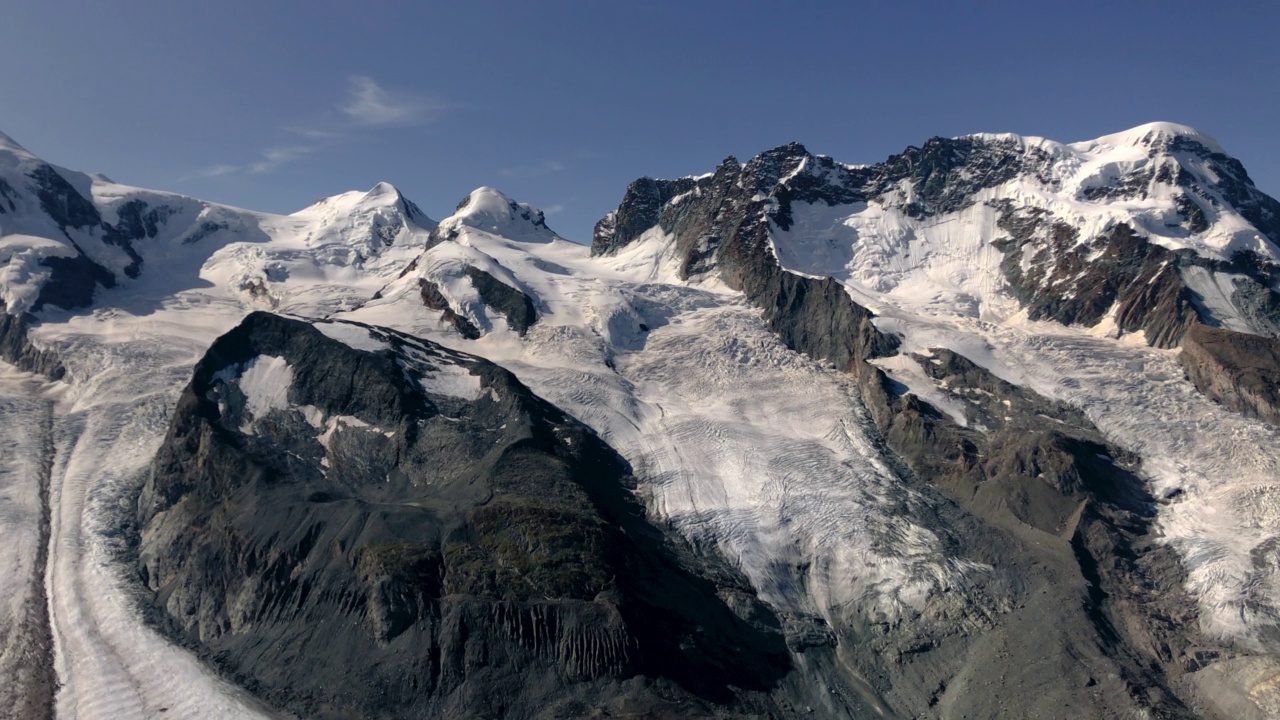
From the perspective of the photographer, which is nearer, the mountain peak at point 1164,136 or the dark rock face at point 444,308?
the dark rock face at point 444,308

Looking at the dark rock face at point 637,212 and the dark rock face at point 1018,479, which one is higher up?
the dark rock face at point 637,212

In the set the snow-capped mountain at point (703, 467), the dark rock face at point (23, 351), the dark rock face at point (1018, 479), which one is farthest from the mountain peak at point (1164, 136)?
the dark rock face at point (23, 351)

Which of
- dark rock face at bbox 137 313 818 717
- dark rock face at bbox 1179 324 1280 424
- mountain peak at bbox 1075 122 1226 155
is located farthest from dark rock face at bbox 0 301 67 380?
mountain peak at bbox 1075 122 1226 155

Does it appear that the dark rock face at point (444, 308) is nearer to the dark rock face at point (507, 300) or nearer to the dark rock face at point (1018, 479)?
the dark rock face at point (507, 300)

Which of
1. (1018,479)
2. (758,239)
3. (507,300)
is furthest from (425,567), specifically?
(758,239)

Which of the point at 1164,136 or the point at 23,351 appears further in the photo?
the point at 1164,136

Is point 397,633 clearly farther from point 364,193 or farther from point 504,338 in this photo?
point 364,193

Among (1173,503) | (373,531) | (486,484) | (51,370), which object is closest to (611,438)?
(486,484)

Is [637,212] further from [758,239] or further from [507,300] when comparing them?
[507,300]
